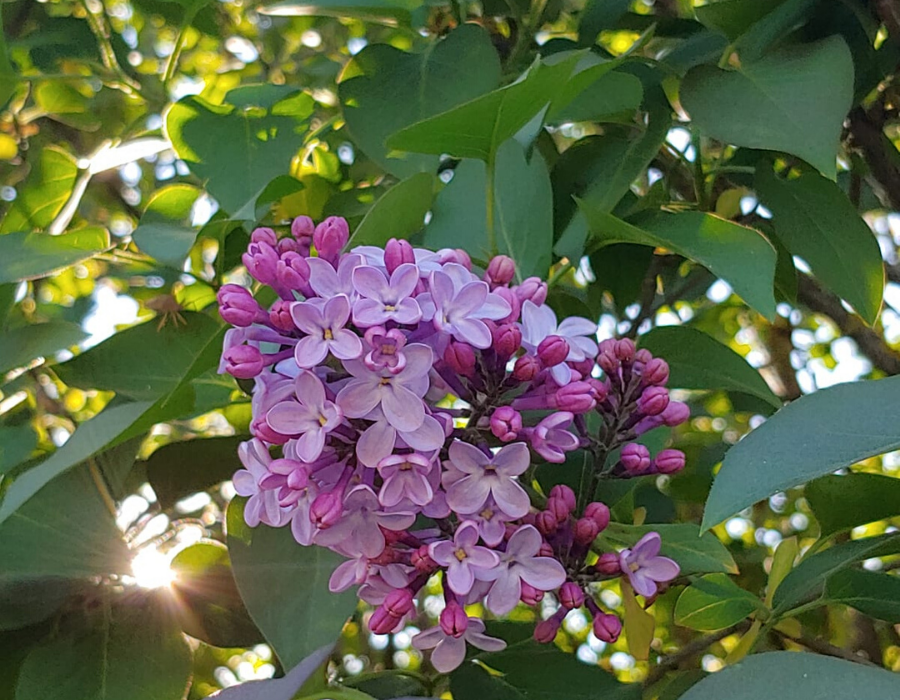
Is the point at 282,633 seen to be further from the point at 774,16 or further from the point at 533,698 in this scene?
the point at 774,16

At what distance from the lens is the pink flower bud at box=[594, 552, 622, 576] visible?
500 millimetres

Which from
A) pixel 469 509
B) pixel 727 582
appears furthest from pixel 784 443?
pixel 727 582

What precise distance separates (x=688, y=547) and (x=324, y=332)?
0.82ft

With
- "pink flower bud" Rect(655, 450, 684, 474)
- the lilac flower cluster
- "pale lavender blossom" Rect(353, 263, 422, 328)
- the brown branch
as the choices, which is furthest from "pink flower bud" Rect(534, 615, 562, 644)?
the brown branch

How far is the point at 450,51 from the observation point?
65 centimetres

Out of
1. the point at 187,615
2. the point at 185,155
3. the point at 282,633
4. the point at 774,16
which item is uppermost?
the point at 774,16

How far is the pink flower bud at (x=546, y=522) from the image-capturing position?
0.48m

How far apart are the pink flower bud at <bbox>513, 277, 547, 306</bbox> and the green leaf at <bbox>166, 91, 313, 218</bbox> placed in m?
0.21

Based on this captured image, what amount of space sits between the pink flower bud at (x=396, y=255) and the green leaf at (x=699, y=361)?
21cm

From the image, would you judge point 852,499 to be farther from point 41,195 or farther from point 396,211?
point 41,195

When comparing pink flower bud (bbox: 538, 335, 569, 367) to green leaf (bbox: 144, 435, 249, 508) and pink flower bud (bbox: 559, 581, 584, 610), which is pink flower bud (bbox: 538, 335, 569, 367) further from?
green leaf (bbox: 144, 435, 249, 508)

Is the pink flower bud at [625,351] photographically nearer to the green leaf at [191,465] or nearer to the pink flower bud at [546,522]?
the pink flower bud at [546,522]

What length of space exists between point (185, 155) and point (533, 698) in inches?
17.7

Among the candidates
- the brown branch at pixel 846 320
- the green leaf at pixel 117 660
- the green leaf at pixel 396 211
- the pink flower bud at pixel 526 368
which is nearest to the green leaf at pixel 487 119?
the green leaf at pixel 396 211
